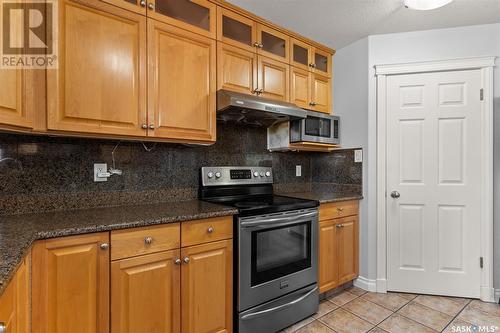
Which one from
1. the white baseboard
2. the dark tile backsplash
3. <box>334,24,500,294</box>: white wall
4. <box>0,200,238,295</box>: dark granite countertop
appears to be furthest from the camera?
the white baseboard

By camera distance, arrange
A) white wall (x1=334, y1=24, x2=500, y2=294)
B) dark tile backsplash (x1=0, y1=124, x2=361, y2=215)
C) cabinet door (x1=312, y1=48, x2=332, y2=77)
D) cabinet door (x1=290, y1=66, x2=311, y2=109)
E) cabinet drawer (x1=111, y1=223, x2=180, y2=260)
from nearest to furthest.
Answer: cabinet drawer (x1=111, y1=223, x2=180, y2=260)
dark tile backsplash (x1=0, y1=124, x2=361, y2=215)
white wall (x1=334, y1=24, x2=500, y2=294)
cabinet door (x1=290, y1=66, x2=311, y2=109)
cabinet door (x1=312, y1=48, x2=332, y2=77)

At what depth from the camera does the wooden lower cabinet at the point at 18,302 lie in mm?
820

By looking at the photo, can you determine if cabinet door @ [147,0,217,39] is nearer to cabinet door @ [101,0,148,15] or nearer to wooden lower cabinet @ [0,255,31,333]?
cabinet door @ [101,0,148,15]

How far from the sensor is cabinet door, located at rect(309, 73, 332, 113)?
8.53 ft

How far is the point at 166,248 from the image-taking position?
57.0 inches

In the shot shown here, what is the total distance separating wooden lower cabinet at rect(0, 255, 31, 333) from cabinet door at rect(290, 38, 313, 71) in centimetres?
231

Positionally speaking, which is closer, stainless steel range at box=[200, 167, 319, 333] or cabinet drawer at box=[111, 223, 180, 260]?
cabinet drawer at box=[111, 223, 180, 260]

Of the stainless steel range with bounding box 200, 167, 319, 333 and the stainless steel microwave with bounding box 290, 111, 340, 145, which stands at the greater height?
the stainless steel microwave with bounding box 290, 111, 340, 145

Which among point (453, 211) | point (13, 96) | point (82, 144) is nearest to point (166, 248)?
point (82, 144)

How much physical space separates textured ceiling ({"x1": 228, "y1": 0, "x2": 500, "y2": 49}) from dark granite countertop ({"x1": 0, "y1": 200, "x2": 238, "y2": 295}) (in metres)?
1.64

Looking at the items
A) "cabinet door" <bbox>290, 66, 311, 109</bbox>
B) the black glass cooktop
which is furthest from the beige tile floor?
"cabinet door" <bbox>290, 66, 311, 109</bbox>

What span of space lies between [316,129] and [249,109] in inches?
36.9

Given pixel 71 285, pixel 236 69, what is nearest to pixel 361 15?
pixel 236 69

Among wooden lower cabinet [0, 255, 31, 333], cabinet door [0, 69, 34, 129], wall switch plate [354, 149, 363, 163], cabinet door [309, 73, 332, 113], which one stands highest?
cabinet door [309, 73, 332, 113]
